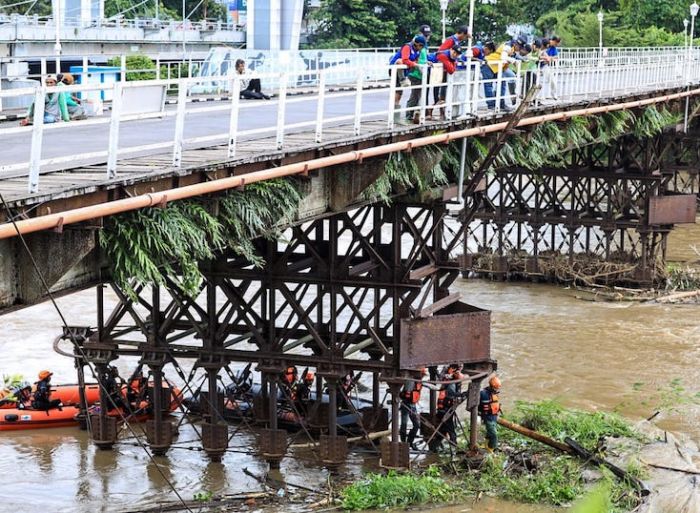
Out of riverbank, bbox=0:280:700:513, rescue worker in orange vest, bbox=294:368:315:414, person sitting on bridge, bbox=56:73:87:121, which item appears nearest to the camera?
riverbank, bbox=0:280:700:513

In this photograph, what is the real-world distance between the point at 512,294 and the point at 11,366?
12615 millimetres

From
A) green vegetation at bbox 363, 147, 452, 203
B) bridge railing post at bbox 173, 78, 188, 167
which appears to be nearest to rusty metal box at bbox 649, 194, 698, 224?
green vegetation at bbox 363, 147, 452, 203

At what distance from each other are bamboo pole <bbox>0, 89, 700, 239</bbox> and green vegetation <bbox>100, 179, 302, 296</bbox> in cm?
32

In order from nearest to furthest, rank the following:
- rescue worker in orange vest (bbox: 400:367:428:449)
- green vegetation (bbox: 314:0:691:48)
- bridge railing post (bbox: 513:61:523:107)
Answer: rescue worker in orange vest (bbox: 400:367:428:449) < bridge railing post (bbox: 513:61:523:107) < green vegetation (bbox: 314:0:691:48)

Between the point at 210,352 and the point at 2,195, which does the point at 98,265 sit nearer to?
the point at 2,195

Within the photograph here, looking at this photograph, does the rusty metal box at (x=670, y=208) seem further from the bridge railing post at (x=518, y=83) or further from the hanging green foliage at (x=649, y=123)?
the bridge railing post at (x=518, y=83)

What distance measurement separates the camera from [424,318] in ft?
57.2

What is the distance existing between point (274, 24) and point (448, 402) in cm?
3237

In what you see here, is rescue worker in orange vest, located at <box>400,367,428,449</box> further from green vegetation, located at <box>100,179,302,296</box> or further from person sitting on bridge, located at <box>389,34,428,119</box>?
green vegetation, located at <box>100,179,302,296</box>

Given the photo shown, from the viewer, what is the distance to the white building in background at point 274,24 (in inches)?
1912

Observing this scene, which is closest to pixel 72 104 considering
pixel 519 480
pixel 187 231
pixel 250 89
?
pixel 187 231

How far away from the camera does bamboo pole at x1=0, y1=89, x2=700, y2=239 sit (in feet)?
32.5

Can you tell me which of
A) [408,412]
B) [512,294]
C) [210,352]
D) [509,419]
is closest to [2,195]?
[210,352]

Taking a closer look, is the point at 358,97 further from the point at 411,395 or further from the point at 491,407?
the point at 491,407
